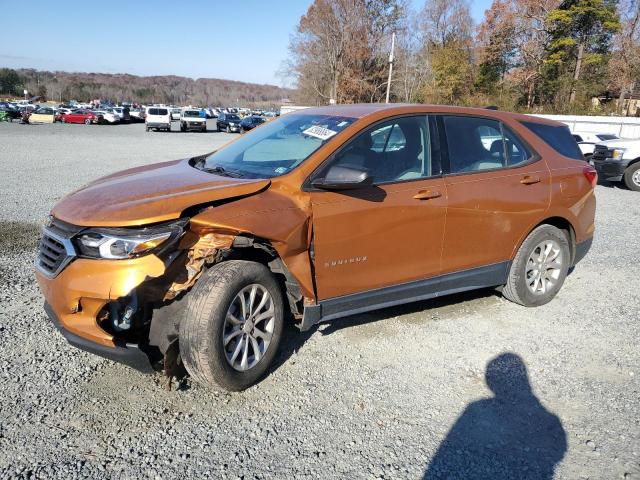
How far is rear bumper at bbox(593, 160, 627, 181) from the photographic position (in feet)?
41.2

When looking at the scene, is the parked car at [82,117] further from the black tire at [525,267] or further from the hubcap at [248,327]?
the hubcap at [248,327]

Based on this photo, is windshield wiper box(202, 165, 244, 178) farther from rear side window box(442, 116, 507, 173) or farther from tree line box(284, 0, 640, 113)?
tree line box(284, 0, 640, 113)

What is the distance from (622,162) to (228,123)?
116 ft

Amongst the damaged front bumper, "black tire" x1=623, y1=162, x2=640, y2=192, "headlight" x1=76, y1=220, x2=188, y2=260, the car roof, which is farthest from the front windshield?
"black tire" x1=623, y1=162, x2=640, y2=192

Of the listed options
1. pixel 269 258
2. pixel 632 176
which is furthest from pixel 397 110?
pixel 632 176

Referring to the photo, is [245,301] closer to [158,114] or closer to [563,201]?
[563,201]

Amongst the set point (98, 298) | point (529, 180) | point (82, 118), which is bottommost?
point (98, 298)

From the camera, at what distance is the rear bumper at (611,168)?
12561mm

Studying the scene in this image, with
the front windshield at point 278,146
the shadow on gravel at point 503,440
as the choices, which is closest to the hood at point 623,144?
the front windshield at point 278,146

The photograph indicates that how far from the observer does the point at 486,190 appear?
4203mm

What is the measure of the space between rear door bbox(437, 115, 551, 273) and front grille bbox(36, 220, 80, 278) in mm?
2686

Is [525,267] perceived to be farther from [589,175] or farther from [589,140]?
[589,140]

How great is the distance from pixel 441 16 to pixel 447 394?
60522 mm

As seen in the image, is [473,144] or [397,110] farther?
[473,144]
